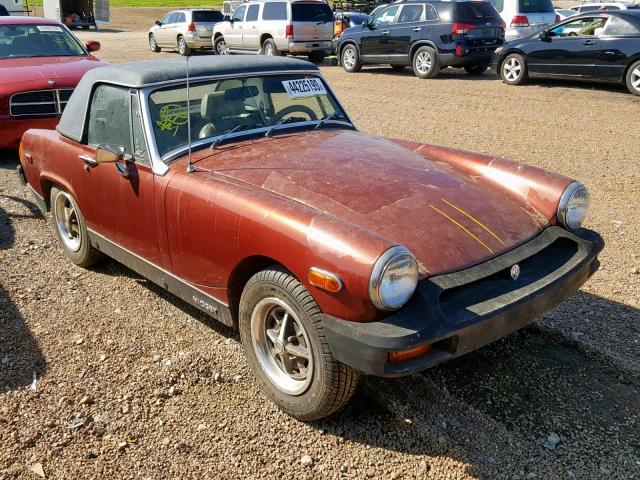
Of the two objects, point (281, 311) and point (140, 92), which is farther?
point (140, 92)

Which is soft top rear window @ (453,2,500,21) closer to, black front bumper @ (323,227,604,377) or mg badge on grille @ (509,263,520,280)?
black front bumper @ (323,227,604,377)

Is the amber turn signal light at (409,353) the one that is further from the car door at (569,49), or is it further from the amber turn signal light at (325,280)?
the car door at (569,49)

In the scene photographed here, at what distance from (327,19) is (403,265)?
16.4 m

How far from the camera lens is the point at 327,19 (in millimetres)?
17734

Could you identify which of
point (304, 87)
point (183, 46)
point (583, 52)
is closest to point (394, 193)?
point (304, 87)

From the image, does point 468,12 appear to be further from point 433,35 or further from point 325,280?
point 325,280

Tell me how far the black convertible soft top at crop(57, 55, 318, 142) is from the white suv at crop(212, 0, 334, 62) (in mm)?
13514

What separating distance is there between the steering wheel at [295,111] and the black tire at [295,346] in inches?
60.6

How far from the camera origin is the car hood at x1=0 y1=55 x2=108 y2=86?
765cm

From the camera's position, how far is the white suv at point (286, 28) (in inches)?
681

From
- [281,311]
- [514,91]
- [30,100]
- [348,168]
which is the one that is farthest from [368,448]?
[514,91]

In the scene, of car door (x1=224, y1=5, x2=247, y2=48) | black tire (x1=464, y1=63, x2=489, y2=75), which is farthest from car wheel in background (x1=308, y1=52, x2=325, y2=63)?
black tire (x1=464, y1=63, x2=489, y2=75)

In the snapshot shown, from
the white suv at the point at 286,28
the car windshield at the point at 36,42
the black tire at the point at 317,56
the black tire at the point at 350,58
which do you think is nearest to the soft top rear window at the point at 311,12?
the white suv at the point at 286,28

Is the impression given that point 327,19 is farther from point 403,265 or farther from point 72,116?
point 403,265
